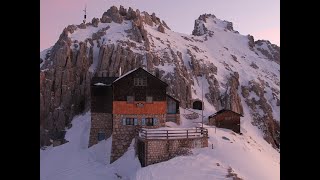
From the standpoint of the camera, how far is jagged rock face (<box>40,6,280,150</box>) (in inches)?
2650

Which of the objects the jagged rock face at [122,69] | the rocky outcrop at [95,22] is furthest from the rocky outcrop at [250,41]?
the rocky outcrop at [95,22]

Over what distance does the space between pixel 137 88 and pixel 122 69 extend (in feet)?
96.9

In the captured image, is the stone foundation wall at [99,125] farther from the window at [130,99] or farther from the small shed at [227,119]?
the small shed at [227,119]

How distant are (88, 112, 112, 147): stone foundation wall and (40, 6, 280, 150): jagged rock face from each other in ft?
42.8

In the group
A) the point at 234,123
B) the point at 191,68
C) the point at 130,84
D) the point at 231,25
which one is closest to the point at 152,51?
the point at 191,68

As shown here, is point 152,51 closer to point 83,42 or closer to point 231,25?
point 83,42

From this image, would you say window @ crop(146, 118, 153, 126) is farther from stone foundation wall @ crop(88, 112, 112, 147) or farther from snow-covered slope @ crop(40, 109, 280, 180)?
stone foundation wall @ crop(88, 112, 112, 147)

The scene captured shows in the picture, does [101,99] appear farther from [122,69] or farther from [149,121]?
[122,69]

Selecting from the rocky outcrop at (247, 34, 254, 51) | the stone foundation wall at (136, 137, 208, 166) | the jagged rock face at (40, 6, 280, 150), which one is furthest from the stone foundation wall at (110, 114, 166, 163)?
the rocky outcrop at (247, 34, 254, 51)

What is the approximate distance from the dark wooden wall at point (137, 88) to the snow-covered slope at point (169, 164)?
661cm

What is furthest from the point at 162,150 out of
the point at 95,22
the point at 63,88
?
the point at 95,22

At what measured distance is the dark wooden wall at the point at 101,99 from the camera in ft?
167
